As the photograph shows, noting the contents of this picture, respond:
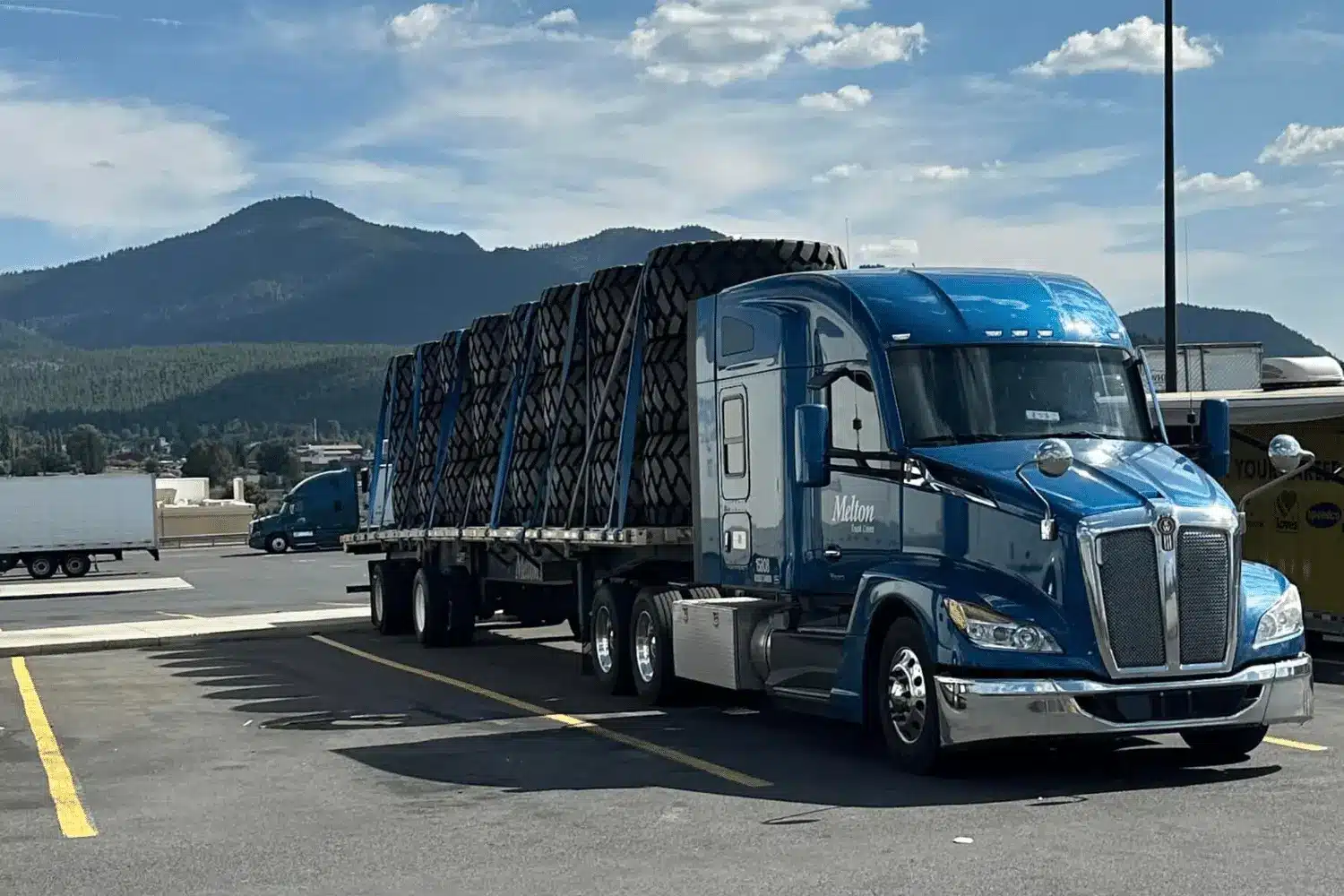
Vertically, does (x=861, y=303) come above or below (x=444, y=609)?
above

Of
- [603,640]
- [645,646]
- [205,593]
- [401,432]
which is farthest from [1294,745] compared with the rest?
[205,593]

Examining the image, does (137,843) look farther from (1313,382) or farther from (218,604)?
(218,604)

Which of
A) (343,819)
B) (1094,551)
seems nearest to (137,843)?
(343,819)

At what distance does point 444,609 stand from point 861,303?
429 inches

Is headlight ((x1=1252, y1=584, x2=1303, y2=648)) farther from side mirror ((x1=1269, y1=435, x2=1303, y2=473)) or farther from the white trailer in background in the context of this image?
the white trailer in background

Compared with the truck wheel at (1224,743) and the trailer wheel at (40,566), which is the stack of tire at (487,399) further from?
the trailer wheel at (40,566)

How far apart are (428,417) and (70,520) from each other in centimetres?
3651

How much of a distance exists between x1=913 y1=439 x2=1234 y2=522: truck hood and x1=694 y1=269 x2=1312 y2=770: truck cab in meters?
0.02

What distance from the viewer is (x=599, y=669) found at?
16641 millimetres

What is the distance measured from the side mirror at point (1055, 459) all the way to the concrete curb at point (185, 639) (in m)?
15.7

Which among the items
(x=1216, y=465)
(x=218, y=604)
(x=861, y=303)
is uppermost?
(x=861, y=303)

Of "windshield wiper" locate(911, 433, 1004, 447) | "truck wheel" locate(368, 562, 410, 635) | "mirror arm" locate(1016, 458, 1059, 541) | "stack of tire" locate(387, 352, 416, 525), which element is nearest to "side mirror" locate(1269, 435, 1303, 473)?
"windshield wiper" locate(911, 433, 1004, 447)

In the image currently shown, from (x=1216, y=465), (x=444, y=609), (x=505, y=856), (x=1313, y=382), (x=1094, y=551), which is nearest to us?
(x=505, y=856)

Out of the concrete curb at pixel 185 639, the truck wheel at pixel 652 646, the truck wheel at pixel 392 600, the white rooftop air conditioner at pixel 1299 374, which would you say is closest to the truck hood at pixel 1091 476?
the truck wheel at pixel 652 646
